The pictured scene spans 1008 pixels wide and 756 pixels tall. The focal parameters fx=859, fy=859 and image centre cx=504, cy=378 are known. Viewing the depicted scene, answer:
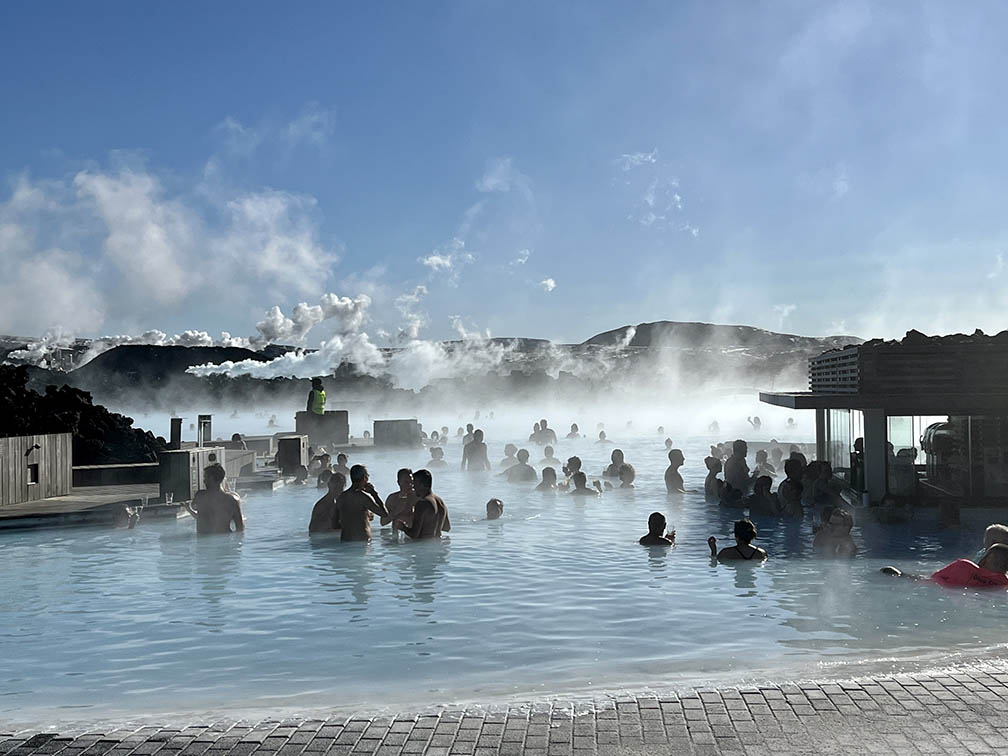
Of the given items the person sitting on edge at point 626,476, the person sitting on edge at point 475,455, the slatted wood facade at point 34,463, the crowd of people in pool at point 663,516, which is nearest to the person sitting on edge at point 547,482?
the crowd of people in pool at point 663,516

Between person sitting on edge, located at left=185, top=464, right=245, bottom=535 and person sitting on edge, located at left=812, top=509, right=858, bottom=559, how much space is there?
7674 mm

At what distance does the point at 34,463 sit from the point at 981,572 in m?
14.4

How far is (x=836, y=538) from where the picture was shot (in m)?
10.3

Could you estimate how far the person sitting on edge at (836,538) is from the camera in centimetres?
1020

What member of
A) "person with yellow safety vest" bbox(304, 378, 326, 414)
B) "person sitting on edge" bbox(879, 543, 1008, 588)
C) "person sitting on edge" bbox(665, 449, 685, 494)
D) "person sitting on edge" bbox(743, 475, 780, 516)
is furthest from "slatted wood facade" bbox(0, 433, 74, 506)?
"person sitting on edge" bbox(879, 543, 1008, 588)

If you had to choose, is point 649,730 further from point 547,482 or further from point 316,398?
point 316,398

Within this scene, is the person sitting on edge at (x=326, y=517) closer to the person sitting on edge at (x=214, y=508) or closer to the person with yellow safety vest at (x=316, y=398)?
the person sitting on edge at (x=214, y=508)

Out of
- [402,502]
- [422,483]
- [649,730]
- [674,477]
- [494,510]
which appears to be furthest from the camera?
[674,477]

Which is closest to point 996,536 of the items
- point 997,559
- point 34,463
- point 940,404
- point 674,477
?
point 997,559

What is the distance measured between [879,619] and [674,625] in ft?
5.89

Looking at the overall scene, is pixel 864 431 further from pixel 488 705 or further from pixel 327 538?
pixel 488 705

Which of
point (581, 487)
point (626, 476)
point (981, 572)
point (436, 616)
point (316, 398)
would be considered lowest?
point (436, 616)

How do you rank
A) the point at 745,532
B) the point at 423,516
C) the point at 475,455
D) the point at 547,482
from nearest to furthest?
1. the point at 745,532
2. the point at 423,516
3. the point at 547,482
4. the point at 475,455

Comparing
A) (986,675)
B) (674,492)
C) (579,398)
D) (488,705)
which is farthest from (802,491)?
(579,398)
